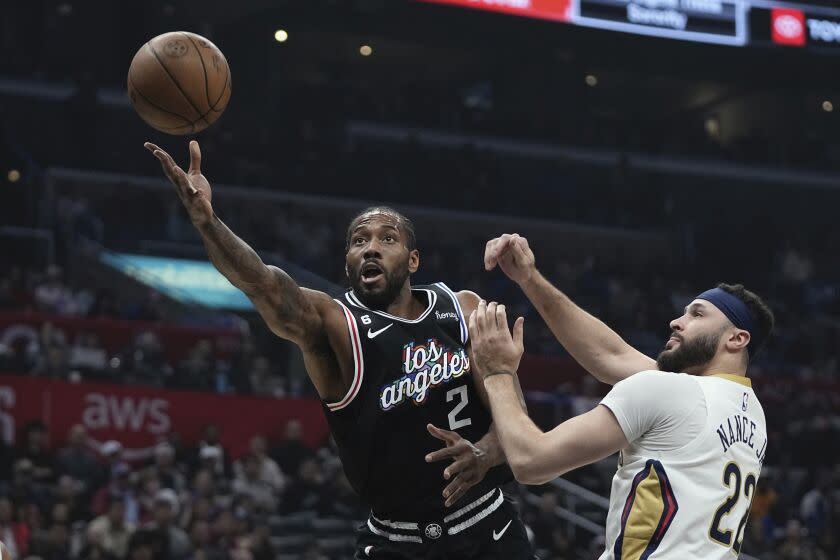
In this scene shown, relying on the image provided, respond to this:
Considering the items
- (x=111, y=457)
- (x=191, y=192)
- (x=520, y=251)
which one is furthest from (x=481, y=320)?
(x=111, y=457)

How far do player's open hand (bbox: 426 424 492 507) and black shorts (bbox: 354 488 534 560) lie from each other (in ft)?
0.72

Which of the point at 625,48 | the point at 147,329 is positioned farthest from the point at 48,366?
the point at 625,48

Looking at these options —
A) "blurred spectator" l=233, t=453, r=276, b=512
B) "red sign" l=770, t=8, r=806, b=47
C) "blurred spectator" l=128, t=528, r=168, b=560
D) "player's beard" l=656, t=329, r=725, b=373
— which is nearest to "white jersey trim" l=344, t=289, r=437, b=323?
"player's beard" l=656, t=329, r=725, b=373

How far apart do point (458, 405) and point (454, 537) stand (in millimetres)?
554

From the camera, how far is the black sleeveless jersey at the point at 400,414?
5469 mm

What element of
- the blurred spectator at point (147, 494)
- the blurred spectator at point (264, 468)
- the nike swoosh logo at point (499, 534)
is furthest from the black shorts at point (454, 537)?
the blurred spectator at point (264, 468)

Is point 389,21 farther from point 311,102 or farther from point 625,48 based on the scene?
point 625,48

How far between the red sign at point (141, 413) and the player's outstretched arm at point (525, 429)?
10971 mm

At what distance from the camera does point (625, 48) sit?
28.8m

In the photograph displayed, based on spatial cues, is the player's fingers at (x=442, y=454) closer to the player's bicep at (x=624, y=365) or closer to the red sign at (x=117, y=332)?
the player's bicep at (x=624, y=365)

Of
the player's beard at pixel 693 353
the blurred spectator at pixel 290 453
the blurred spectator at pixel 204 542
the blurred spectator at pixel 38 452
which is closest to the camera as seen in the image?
the player's beard at pixel 693 353

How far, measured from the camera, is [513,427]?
4.46m

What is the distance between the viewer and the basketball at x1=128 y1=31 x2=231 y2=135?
5.76 metres

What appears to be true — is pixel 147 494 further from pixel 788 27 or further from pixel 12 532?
pixel 788 27
